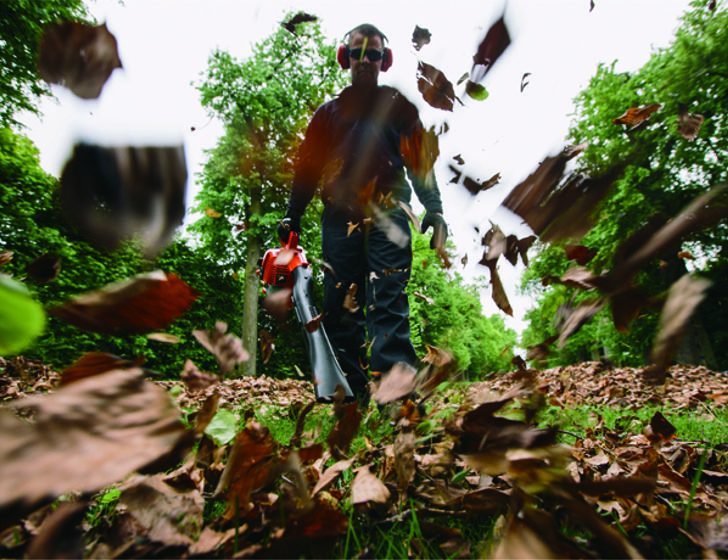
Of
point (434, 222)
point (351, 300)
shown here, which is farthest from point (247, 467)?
point (351, 300)

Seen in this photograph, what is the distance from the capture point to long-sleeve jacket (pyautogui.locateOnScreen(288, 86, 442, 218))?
150cm

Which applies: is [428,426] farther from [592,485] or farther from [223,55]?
[223,55]

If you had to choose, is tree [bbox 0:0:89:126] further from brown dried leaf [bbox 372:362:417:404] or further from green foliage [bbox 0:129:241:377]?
brown dried leaf [bbox 372:362:417:404]

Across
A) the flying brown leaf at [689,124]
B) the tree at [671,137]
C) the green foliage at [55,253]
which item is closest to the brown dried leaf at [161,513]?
the flying brown leaf at [689,124]

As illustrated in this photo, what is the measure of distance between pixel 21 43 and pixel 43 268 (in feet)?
27.4

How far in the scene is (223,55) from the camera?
1090cm

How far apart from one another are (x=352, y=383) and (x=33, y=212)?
222 inches

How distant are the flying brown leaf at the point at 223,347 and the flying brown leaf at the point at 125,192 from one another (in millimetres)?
179

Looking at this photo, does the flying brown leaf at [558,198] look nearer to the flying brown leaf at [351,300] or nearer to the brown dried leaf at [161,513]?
the brown dried leaf at [161,513]

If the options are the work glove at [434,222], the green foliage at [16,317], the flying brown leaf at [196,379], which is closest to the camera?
the green foliage at [16,317]

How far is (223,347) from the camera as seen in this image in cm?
74

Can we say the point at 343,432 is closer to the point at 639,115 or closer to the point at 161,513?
the point at 161,513

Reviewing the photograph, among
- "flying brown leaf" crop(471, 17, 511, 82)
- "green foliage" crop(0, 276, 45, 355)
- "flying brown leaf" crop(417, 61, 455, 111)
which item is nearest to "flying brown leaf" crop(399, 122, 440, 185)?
"flying brown leaf" crop(417, 61, 455, 111)

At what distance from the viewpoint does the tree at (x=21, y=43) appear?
582cm
